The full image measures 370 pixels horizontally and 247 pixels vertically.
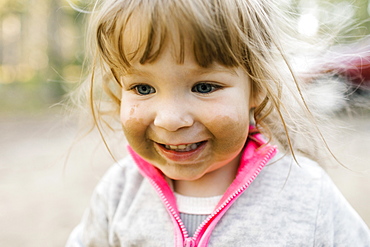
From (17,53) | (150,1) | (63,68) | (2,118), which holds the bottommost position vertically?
(150,1)

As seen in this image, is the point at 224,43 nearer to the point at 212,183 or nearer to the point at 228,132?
the point at 228,132

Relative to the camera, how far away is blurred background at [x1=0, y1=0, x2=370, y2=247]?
1421mm

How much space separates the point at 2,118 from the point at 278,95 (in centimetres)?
621

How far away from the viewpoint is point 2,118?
6539 millimetres

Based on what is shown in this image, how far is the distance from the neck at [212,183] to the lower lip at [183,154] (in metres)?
0.15

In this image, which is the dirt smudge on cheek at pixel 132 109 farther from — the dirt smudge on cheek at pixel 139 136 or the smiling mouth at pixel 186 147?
the smiling mouth at pixel 186 147

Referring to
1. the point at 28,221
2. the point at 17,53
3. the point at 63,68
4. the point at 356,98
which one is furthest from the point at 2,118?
the point at 356,98

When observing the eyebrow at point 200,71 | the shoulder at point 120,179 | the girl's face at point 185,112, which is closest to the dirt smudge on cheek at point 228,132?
the girl's face at point 185,112

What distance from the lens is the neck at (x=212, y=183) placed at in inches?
45.1

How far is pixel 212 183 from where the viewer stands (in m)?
1.15

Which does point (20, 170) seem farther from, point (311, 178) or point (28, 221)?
point (311, 178)

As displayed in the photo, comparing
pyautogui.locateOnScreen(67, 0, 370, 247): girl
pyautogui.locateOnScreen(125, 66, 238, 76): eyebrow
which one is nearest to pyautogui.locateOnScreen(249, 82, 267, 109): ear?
pyautogui.locateOnScreen(67, 0, 370, 247): girl

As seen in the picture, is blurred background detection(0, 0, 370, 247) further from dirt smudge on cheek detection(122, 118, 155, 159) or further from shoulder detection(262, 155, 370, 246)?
dirt smudge on cheek detection(122, 118, 155, 159)

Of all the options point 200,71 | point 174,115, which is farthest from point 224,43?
point 174,115
